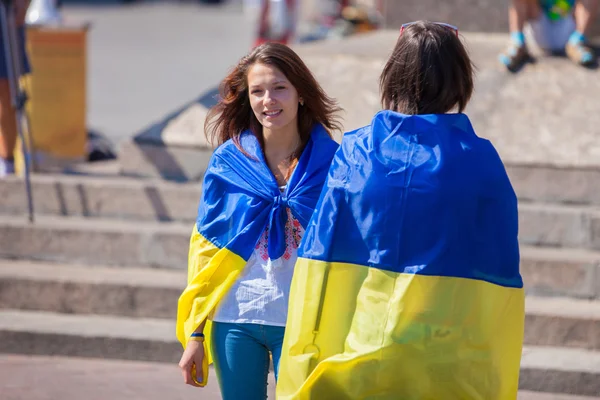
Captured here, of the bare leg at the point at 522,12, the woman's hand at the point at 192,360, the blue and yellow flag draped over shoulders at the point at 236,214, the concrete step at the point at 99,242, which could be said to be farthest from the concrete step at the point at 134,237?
the woman's hand at the point at 192,360

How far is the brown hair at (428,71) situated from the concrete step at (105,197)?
12.4ft

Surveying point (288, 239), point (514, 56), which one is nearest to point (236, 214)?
point (288, 239)

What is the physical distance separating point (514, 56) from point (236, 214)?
14.1 ft

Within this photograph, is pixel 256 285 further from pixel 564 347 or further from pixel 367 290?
pixel 564 347

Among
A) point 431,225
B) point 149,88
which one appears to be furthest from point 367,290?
point 149,88

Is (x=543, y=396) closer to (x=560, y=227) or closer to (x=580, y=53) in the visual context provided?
(x=560, y=227)

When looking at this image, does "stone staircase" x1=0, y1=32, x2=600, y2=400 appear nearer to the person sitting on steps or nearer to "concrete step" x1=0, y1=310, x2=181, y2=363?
"concrete step" x1=0, y1=310, x2=181, y2=363

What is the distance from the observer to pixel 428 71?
2.74 m

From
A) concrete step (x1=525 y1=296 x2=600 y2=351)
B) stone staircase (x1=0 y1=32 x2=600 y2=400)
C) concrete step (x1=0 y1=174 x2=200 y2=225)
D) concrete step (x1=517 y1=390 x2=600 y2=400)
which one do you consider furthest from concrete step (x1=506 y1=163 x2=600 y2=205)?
concrete step (x1=0 y1=174 x2=200 y2=225)

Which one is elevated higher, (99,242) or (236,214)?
(236,214)

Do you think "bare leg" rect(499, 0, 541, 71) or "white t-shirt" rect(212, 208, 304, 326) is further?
"bare leg" rect(499, 0, 541, 71)

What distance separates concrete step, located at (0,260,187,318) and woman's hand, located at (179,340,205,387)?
2.50 m

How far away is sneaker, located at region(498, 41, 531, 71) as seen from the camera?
23.7ft

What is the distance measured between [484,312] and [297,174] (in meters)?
0.89
